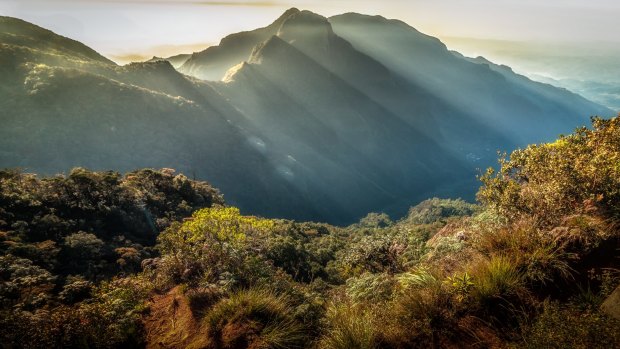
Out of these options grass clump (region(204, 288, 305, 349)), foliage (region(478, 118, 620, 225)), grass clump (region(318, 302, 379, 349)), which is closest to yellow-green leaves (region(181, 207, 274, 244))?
grass clump (region(204, 288, 305, 349))

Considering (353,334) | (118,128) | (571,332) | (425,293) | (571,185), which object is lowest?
(118,128)

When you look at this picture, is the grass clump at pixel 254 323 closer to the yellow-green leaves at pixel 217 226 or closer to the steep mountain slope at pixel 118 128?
the yellow-green leaves at pixel 217 226

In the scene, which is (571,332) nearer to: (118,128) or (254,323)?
(254,323)

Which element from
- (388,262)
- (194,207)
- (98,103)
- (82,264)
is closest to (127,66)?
(98,103)

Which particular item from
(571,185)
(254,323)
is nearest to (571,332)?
(571,185)

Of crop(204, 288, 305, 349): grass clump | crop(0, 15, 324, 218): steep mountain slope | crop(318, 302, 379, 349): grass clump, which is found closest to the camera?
crop(318, 302, 379, 349): grass clump

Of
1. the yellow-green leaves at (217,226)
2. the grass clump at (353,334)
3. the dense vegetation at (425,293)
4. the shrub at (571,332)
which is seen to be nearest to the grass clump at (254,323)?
the dense vegetation at (425,293)

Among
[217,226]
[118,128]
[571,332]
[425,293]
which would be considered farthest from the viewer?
[118,128]

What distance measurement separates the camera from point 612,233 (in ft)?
22.8

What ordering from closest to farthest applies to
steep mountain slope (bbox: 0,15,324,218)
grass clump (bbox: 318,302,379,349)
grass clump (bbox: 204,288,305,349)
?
grass clump (bbox: 318,302,379,349), grass clump (bbox: 204,288,305,349), steep mountain slope (bbox: 0,15,324,218)

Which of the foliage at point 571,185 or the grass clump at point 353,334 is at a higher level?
the foliage at point 571,185

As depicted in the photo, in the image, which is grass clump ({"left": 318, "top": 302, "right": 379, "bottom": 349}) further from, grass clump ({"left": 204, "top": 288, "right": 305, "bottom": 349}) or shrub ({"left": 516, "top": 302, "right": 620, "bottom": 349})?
shrub ({"left": 516, "top": 302, "right": 620, "bottom": 349})

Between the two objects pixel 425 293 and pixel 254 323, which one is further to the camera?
pixel 254 323

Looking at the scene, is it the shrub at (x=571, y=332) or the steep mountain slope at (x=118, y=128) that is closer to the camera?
the shrub at (x=571, y=332)
